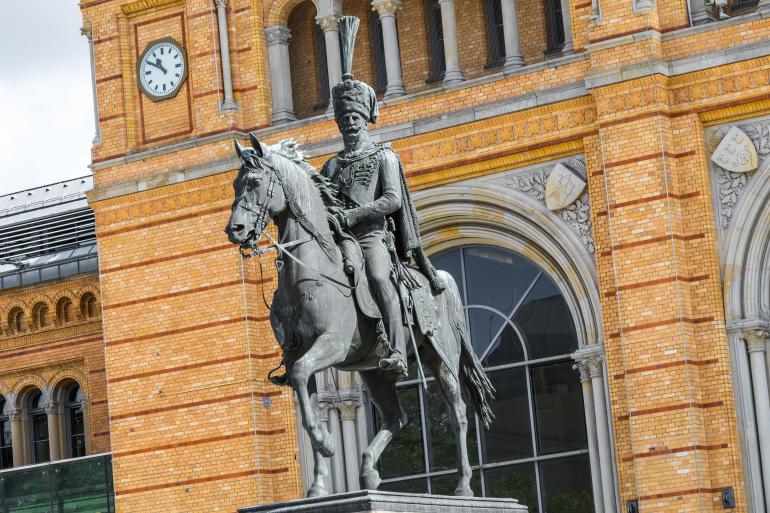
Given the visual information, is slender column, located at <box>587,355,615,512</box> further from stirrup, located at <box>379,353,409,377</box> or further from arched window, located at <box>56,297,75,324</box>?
arched window, located at <box>56,297,75,324</box>

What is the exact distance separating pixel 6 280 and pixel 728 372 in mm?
15234

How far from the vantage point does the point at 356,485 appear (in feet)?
80.3

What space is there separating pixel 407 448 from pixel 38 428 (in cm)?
1011

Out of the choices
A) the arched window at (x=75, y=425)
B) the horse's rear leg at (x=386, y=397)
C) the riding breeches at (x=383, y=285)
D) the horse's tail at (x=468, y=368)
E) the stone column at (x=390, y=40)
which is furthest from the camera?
the arched window at (x=75, y=425)

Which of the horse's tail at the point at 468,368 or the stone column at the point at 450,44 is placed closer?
the horse's tail at the point at 468,368

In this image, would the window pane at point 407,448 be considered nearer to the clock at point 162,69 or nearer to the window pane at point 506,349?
the window pane at point 506,349

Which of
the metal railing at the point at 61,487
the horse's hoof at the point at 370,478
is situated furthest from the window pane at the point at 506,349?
the horse's hoof at the point at 370,478

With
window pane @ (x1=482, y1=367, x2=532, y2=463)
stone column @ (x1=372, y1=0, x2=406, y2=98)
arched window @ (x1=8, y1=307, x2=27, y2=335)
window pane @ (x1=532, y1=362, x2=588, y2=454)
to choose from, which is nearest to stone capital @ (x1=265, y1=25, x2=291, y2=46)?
stone column @ (x1=372, y1=0, x2=406, y2=98)

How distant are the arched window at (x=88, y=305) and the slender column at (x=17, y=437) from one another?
231cm

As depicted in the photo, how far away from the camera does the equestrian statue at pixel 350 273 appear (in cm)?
1307

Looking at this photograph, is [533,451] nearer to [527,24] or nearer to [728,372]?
[728,372]

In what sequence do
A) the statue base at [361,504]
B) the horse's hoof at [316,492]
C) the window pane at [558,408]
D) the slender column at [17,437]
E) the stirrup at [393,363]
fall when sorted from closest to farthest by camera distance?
the statue base at [361,504] → the horse's hoof at [316,492] → the stirrup at [393,363] → the window pane at [558,408] → the slender column at [17,437]

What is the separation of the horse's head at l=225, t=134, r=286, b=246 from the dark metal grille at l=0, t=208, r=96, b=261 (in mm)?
20083

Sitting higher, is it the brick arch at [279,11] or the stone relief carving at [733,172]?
the brick arch at [279,11]
